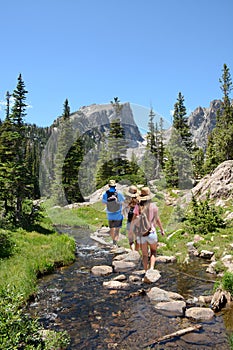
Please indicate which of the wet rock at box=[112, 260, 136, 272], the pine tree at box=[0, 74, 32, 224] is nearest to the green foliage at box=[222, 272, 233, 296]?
the wet rock at box=[112, 260, 136, 272]

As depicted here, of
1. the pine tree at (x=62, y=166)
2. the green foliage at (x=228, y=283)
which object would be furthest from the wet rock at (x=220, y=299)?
the pine tree at (x=62, y=166)

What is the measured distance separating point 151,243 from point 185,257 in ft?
15.8

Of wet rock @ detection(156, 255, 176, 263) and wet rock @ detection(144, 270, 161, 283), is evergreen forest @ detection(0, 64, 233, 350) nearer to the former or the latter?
wet rock @ detection(156, 255, 176, 263)

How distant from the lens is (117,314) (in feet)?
29.8

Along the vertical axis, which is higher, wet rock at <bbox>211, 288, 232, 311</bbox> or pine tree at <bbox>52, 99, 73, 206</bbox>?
pine tree at <bbox>52, 99, 73, 206</bbox>

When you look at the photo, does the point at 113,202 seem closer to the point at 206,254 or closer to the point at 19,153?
the point at 206,254

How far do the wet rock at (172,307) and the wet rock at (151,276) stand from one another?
93.8 inches

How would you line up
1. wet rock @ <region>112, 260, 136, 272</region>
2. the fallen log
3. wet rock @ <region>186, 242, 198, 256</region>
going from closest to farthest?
the fallen log < wet rock @ <region>112, 260, 136, 272</region> < wet rock @ <region>186, 242, 198, 256</region>

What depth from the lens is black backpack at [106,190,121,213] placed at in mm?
13780

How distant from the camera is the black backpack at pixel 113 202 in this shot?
45.2 feet

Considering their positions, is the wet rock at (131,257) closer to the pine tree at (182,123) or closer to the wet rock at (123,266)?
the wet rock at (123,266)

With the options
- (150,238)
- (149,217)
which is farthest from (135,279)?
(149,217)

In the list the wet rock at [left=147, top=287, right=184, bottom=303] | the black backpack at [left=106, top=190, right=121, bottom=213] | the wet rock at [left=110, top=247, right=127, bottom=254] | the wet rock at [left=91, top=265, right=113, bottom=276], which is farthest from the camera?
the wet rock at [left=110, top=247, right=127, bottom=254]

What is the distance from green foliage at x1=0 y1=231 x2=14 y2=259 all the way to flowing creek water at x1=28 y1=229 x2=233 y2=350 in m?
2.31
